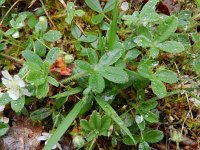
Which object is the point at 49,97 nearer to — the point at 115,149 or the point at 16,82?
the point at 16,82

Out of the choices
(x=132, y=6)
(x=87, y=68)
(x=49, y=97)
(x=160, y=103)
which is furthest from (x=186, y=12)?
(x=49, y=97)

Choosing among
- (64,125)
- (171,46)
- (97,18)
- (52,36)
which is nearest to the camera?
(64,125)

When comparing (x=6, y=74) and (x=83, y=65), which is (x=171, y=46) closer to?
(x=83, y=65)

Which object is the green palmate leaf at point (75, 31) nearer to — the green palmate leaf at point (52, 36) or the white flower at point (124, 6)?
the green palmate leaf at point (52, 36)

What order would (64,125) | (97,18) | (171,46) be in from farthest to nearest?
(97,18)
(171,46)
(64,125)

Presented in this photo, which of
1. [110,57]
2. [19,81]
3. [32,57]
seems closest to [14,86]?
[19,81]
